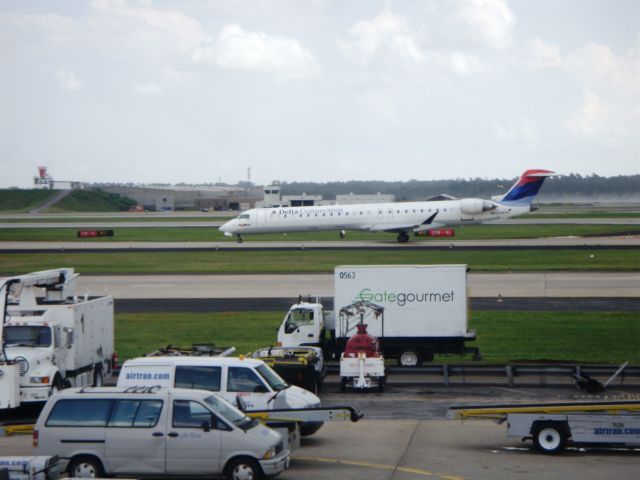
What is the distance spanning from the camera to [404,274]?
30.5 m

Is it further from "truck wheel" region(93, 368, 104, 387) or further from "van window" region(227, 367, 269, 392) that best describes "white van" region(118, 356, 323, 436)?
"truck wheel" region(93, 368, 104, 387)

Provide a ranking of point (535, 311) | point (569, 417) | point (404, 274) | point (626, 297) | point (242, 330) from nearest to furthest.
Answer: point (569, 417)
point (404, 274)
point (242, 330)
point (535, 311)
point (626, 297)

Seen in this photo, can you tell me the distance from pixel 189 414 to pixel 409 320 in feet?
47.7

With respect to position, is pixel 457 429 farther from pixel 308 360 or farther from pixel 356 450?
pixel 308 360

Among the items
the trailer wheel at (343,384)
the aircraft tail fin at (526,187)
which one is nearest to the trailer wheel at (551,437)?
the trailer wheel at (343,384)

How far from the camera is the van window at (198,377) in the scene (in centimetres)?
2066

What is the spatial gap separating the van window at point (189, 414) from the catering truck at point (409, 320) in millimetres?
13155

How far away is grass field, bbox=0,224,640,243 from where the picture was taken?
8831 cm

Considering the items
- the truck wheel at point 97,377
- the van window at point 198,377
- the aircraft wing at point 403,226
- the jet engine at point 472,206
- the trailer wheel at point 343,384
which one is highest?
the jet engine at point 472,206

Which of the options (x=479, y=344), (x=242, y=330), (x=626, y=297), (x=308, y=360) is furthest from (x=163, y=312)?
(x=626, y=297)

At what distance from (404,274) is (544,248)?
43.8 metres

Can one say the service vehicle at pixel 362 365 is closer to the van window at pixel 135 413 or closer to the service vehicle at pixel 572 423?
the service vehicle at pixel 572 423

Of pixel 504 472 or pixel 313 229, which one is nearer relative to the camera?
pixel 504 472

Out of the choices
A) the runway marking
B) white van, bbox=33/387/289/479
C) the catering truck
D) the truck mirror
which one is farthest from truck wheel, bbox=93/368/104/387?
white van, bbox=33/387/289/479
